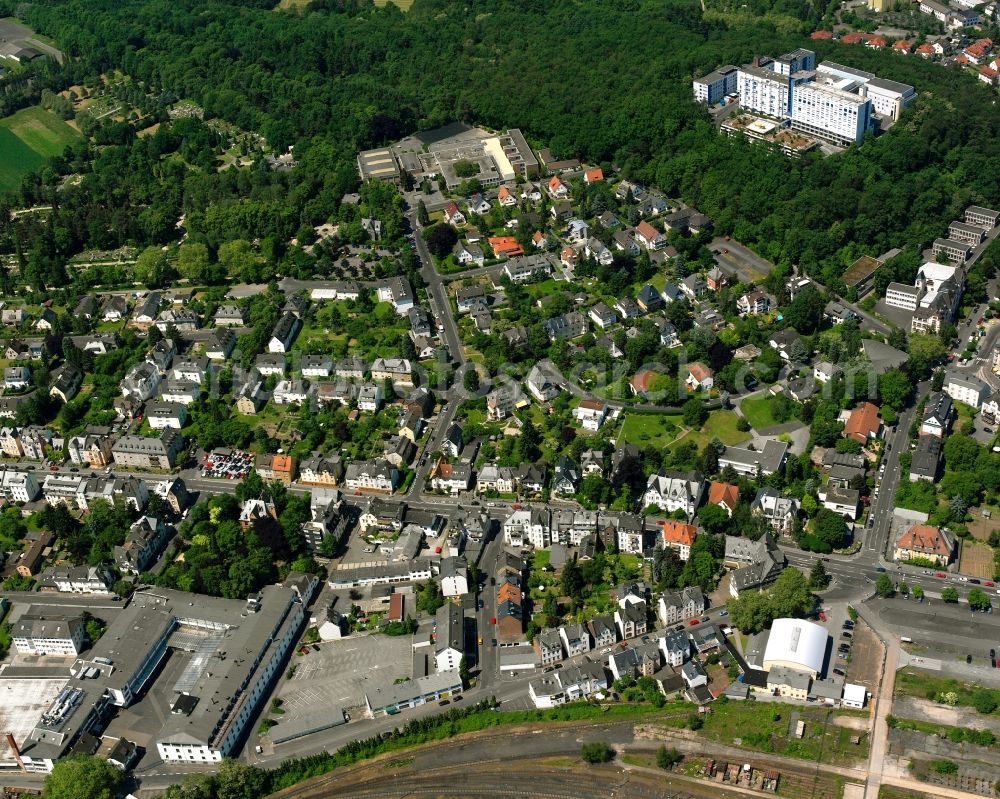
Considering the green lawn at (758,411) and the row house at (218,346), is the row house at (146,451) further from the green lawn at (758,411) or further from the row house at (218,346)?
the green lawn at (758,411)

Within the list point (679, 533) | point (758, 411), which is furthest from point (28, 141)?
point (679, 533)

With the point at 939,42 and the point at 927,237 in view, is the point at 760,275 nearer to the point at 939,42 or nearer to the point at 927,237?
the point at 927,237

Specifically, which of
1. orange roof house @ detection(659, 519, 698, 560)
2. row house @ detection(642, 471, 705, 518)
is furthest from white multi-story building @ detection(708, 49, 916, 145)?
orange roof house @ detection(659, 519, 698, 560)

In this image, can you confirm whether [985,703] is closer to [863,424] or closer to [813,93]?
[863,424]

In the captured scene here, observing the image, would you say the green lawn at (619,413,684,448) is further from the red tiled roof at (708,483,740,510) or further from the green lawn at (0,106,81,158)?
the green lawn at (0,106,81,158)

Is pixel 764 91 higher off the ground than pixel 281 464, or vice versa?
pixel 764 91

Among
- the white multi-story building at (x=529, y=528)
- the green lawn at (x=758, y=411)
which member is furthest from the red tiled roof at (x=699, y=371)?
the white multi-story building at (x=529, y=528)
